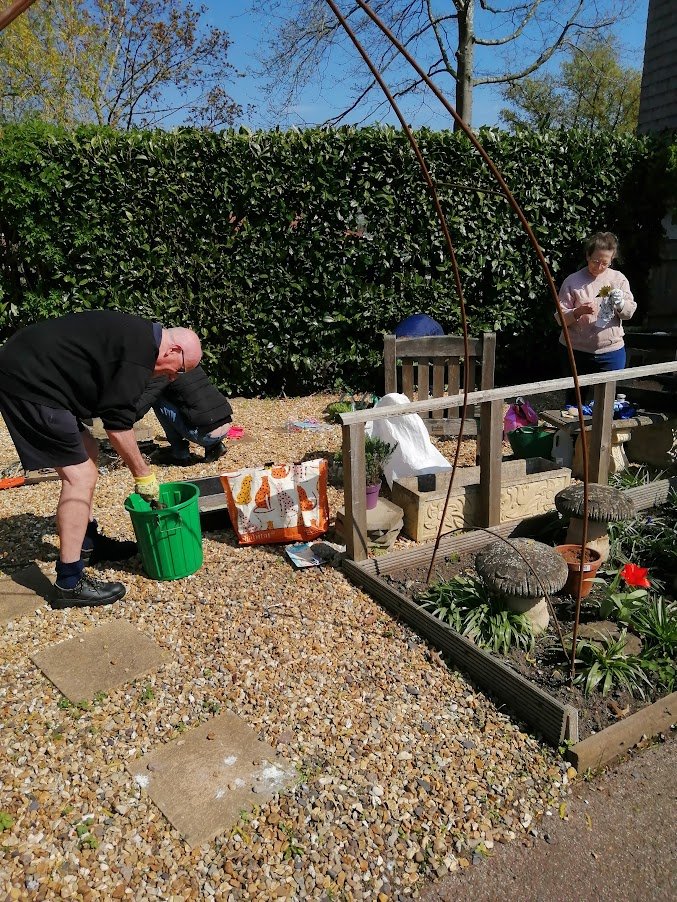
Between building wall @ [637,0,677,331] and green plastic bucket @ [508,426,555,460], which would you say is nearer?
green plastic bucket @ [508,426,555,460]

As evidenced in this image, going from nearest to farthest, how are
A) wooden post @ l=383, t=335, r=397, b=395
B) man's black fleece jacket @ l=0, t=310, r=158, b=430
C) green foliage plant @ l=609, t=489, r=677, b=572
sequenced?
man's black fleece jacket @ l=0, t=310, r=158, b=430 → green foliage plant @ l=609, t=489, r=677, b=572 → wooden post @ l=383, t=335, r=397, b=395

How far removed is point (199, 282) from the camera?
7.00 m

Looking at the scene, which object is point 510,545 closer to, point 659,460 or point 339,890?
point 339,890

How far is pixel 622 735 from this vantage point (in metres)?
2.43

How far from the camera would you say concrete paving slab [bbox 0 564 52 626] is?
335cm

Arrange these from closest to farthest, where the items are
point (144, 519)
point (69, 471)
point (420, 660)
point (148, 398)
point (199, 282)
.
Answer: point (420, 660)
point (69, 471)
point (144, 519)
point (148, 398)
point (199, 282)

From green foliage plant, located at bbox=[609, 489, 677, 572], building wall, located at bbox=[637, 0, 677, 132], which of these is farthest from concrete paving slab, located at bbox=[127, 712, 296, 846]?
building wall, located at bbox=[637, 0, 677, 132]

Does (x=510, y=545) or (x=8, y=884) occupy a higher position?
(x=510, y=545)

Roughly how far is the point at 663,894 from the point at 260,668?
1.68m

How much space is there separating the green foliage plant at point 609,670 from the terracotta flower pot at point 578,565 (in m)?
0.40

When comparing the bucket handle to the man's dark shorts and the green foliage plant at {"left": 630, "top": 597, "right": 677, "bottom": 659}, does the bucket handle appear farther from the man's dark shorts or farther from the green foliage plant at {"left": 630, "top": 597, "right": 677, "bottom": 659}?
the green foliage plant at {"left": 630, "top": 597, "right": 677, "bottom": 659}

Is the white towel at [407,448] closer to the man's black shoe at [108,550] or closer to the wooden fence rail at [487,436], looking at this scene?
the wooden fence rail at [487,436]

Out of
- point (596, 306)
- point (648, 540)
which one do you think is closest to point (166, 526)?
point (648, 540)

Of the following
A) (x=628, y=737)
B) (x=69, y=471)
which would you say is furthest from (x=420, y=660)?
(x=69, y=471)
